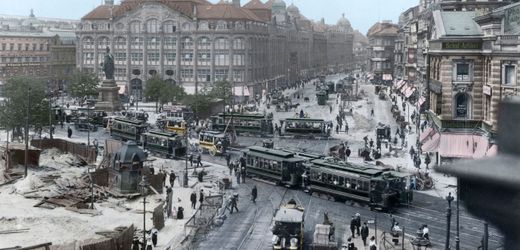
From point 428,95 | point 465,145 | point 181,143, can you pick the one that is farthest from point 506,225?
point 428,95

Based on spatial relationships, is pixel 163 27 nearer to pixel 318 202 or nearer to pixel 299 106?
pixel 299 106

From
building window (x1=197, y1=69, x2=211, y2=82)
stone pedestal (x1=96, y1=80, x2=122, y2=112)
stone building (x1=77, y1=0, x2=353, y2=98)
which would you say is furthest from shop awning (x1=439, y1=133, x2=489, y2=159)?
building window (x1=197, y1=69, x2=211, y2=82)

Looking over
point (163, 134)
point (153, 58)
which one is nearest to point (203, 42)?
point (153, 58)

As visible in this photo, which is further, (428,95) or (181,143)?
(428,95)

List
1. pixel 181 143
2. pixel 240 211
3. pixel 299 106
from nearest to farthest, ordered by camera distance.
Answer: pixel 240 211
pixel 181 143
pixel 299 106

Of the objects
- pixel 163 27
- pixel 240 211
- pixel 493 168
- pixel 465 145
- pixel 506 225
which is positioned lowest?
pixel 240 211

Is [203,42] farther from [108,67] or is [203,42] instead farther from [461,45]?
[461,45]

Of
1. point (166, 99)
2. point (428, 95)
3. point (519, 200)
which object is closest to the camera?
point (519, 200)
